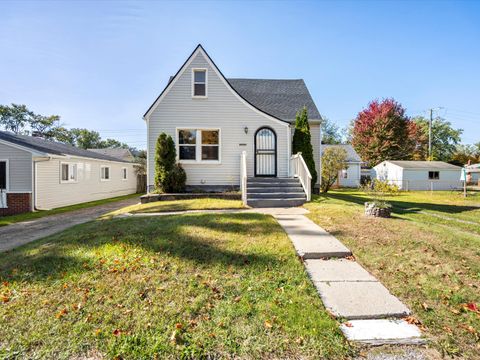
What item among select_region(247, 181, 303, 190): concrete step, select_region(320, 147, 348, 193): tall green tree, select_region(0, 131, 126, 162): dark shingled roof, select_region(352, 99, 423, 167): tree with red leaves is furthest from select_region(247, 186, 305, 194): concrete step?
select_region(352, 99, 423, 167): tree with red leaves

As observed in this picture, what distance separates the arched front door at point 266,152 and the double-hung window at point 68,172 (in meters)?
11.7

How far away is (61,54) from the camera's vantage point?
12273 millimetres

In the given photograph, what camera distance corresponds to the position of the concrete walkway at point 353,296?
8.21 ft

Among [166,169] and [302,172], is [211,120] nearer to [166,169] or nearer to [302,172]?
[166,169]

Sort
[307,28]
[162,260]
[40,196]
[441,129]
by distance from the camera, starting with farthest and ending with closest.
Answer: [441,129], [40,196], [307,28], [162,260]

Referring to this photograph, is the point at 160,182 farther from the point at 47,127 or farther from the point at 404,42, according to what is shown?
the point at 47,127

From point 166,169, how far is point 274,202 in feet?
16.3

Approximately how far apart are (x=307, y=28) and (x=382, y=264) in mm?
10537

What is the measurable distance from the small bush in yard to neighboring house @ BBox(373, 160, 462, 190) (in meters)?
25.3

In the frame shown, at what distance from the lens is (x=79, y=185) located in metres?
16.3

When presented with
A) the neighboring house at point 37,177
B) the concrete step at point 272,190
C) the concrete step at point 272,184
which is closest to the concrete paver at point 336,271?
the concrete step at point 272,190

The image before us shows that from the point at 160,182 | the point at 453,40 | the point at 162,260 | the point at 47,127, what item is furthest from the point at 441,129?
the point at 47,127

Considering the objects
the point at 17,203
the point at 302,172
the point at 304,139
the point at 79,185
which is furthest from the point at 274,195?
the point at 79,185

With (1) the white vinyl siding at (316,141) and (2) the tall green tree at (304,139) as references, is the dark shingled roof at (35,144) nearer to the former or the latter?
(2) the tall green tree at (304,139)
